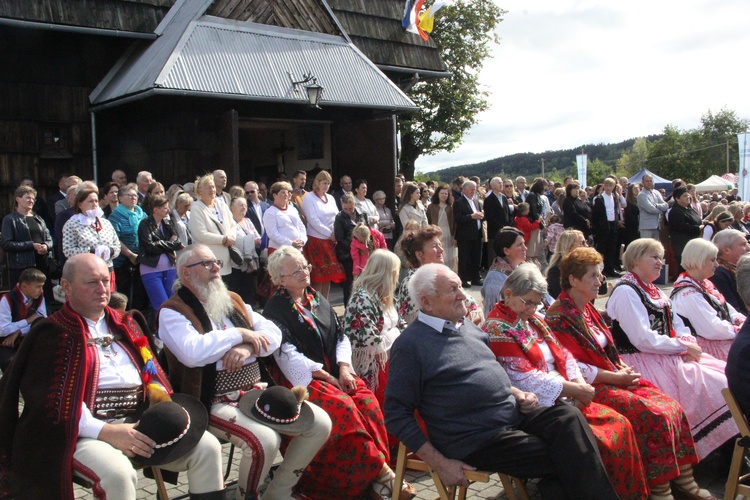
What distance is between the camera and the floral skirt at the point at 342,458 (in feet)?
13.4

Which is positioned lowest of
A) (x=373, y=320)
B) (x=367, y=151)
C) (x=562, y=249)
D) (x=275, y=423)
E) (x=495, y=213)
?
(x=275, y=423)

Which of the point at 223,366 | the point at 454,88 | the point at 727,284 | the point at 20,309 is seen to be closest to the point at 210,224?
the point at 20,309

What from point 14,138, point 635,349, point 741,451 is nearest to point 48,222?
point 14,138

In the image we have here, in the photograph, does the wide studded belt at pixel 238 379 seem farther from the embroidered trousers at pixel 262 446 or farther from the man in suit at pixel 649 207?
the man in suit at pixel 649 207

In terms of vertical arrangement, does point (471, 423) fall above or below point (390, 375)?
below

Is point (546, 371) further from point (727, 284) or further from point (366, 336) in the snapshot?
point (727, 284)

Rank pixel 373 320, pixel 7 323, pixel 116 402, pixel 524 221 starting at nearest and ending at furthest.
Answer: pixel 116 402 → pixel 373 320 → pixel 7 323 → pixel 524 221

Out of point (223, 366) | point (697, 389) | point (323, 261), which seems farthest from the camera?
point (323, 261)

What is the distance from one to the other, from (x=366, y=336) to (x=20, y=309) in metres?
3.29

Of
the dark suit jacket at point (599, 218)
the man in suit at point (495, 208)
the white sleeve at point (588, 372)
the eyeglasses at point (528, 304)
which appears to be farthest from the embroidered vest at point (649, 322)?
the dark suit jacket at point (599, 218)

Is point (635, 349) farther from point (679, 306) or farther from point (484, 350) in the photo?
point (484, 350)

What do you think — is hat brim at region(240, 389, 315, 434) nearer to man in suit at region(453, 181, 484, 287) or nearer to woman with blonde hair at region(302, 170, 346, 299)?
woman with blonde hair at region(302, 170, 346, 299)

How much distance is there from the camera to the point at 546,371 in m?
4.10

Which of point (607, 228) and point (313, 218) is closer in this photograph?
point (313, 218)
